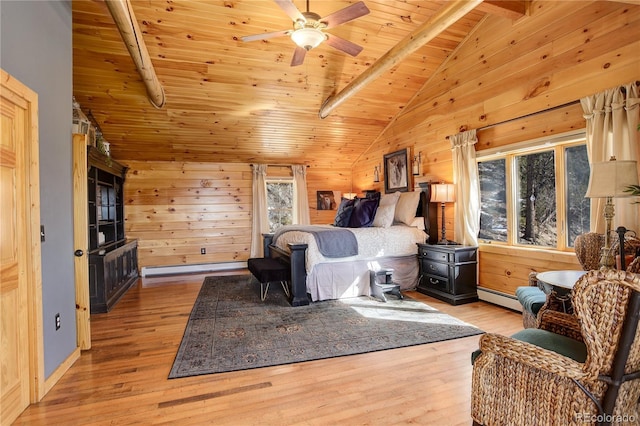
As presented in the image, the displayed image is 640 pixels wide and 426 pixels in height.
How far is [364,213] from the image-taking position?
4887mm

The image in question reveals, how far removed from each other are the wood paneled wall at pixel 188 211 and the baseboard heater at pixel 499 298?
4.49 meters

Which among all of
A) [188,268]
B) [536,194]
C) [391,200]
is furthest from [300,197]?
[536,194]

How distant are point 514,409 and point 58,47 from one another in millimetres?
3655

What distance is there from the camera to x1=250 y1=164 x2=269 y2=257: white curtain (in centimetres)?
664

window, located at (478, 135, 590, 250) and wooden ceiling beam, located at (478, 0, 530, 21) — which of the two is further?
wooden ceiling beam, located at (478, 0, 530, 21)

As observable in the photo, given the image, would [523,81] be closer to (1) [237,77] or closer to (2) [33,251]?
(1) [237,77]

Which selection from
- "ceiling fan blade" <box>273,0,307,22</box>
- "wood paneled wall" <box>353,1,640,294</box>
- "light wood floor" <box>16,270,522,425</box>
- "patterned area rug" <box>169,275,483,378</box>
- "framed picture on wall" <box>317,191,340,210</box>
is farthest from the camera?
"framed picture on wall" <box>317,191,340,210</box>

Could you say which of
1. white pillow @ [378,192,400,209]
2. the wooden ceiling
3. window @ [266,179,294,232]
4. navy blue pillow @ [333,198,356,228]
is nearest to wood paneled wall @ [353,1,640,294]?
the wooden ceiling

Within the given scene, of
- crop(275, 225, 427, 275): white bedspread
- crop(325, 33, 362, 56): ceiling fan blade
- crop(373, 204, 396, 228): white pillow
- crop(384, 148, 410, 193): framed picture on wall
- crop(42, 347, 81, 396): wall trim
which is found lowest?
crop(42, 347, 81, 396): wall trim

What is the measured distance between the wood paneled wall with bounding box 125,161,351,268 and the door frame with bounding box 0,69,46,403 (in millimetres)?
4321

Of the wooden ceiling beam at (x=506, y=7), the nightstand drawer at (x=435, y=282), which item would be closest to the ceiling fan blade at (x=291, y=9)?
the wooden ceiling beam at (x=506, y=7)

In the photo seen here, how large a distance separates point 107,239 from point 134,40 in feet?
11.2

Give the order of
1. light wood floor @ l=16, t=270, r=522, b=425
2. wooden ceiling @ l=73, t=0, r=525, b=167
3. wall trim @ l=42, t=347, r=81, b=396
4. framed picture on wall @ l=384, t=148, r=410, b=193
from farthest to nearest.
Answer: framed picture on wall @ l=384, t=148, r=410, b=193
wooden ceiling @ l=73, t=0, r=525, b=167
wall trim @ l=42, t=347, r=81, b=396
light wood floor @ l=16, t=270, r=522, b=425

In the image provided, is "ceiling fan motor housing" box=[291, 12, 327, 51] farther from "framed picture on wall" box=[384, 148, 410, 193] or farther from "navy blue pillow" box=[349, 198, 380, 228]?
"framed picture on wall" box=[384, 148, 410, 193]
